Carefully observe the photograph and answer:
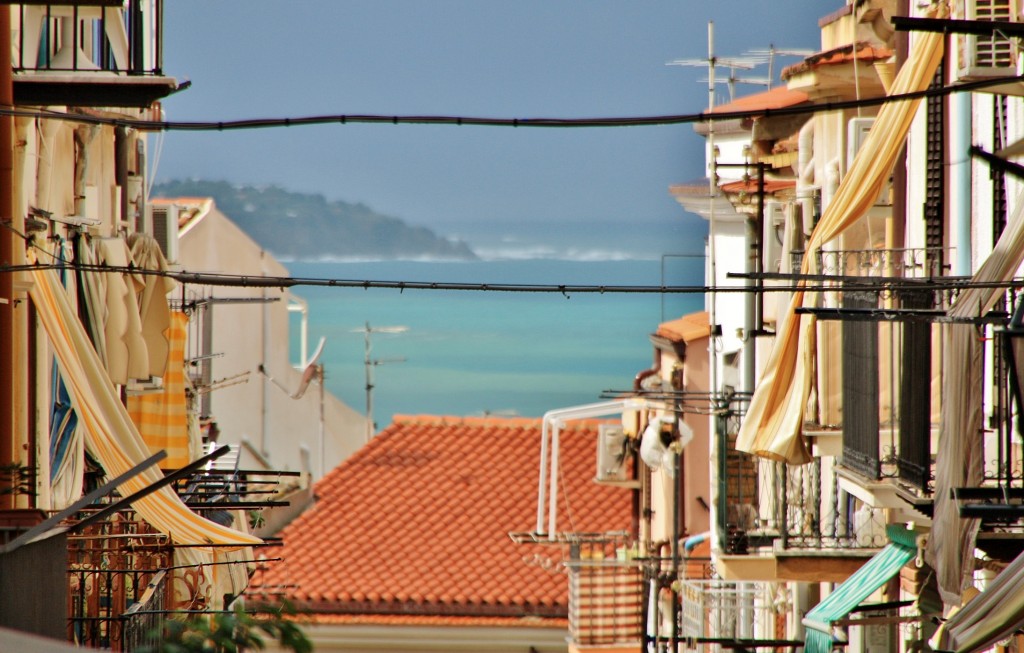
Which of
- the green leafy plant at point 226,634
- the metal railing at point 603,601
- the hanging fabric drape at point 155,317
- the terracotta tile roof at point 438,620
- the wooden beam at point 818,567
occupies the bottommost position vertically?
the terracotta tile roof at point 438,620

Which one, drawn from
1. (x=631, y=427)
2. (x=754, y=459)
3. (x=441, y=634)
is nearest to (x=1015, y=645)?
(x=754, y=459)

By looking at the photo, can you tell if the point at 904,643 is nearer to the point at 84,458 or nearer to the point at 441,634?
the point at 84,458

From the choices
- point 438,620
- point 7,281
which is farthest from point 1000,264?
point 438,620

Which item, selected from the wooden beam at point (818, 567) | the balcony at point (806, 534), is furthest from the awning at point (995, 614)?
the wooden beam at point (818, 567)

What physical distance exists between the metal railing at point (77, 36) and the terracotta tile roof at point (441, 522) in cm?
1247

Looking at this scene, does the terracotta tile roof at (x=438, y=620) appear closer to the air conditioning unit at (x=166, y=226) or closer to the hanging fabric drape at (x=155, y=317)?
the air conditioning unit at (x=166, y=226)

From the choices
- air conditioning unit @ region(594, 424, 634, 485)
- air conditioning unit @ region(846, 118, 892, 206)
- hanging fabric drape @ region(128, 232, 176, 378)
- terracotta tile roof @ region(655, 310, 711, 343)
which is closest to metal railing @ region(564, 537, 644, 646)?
air conditioning unit @ region(594, 424, 634, 485)

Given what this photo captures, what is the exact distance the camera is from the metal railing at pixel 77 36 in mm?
12078

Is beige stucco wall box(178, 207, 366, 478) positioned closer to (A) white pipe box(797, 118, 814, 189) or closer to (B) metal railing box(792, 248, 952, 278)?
(A) white pipe box(797, 118, 814, 189)

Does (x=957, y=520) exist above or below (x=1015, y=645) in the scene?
above

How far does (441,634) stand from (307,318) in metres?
17.2

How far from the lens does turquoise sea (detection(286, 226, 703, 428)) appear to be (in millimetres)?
37094

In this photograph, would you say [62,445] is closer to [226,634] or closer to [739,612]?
[226,634]

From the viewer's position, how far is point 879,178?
43.3 feet
